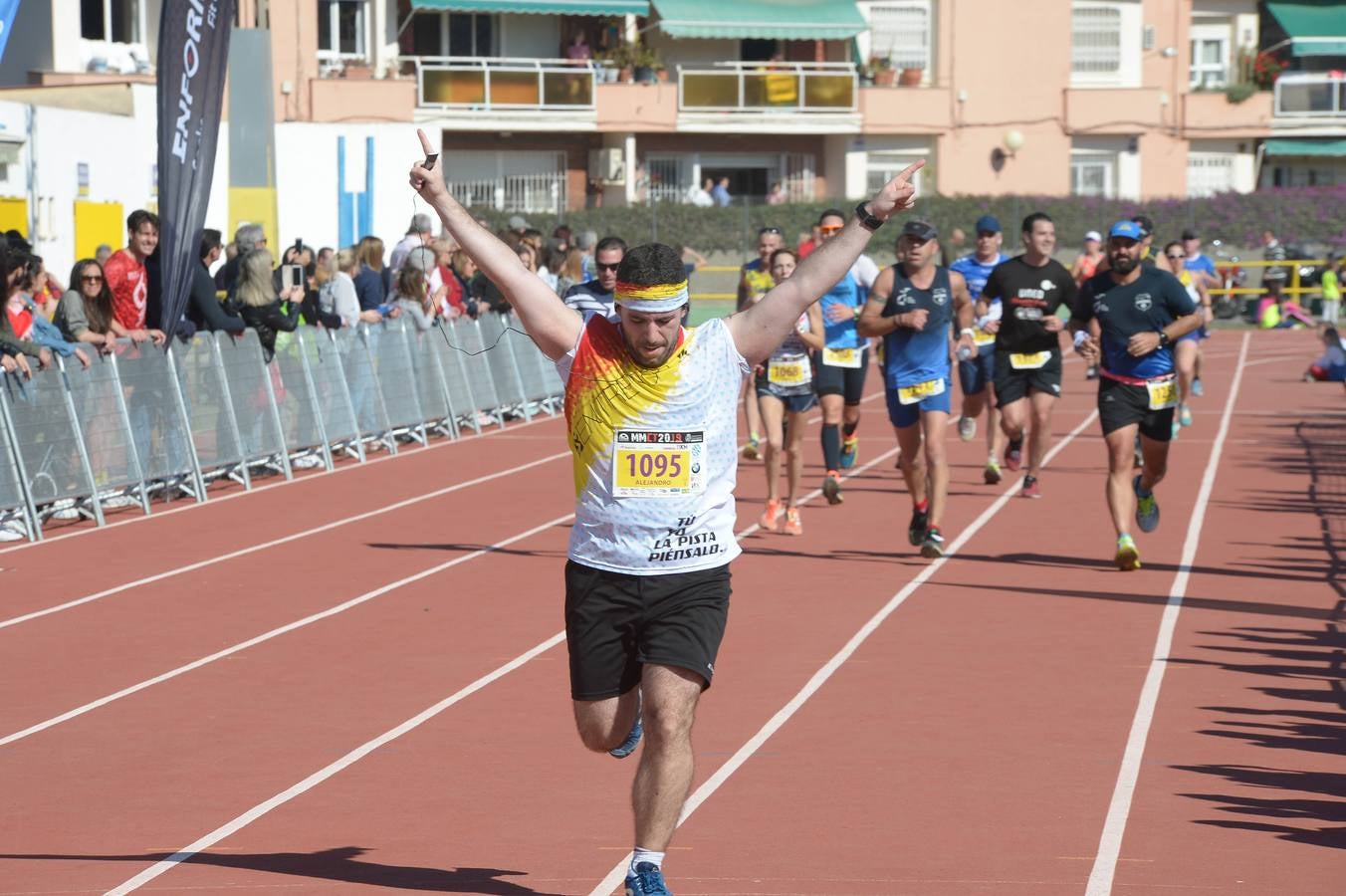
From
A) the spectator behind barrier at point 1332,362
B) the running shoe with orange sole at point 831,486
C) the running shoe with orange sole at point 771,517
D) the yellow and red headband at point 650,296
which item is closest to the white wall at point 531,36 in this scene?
the running shoe with orange sole at point 831,486

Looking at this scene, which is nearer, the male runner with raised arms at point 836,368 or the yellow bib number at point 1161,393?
the yellow bib number at point 1161,393

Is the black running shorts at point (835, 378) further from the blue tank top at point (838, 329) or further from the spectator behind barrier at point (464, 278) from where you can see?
the spectator behind barrier at point (464, 278)

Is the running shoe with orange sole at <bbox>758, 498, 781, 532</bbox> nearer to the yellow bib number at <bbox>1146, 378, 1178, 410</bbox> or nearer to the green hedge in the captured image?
the yellow bib number at <bbox>1146, 378, 1178, 410</bbox>

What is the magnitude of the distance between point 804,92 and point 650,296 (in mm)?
47669

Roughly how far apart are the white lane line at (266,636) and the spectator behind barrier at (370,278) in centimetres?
663

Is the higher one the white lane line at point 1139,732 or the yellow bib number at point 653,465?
the yellow bib number at point 653,465

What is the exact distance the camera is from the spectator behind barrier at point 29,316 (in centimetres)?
1518

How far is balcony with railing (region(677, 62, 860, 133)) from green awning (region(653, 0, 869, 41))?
2.58 ft

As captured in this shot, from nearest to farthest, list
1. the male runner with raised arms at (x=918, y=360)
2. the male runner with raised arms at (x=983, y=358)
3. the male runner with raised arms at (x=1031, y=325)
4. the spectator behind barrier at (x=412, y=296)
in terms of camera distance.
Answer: the male runner with raised arms at (x=918, y=360) < the male runner with raised arms at (x=1031, y=325) < the male runner with raised arms at (x=983, y=358) < the spectator behind barrier at (x=412, y=296)

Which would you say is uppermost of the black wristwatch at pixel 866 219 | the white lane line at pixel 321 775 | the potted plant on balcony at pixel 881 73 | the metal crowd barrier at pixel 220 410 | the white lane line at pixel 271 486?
the potted plant on balcony at pixel 881 73

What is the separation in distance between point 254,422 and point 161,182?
308cm

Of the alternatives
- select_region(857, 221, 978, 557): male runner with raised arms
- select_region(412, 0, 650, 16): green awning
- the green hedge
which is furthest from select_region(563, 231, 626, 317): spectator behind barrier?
select_region(412, 0, 650, 16): green awning

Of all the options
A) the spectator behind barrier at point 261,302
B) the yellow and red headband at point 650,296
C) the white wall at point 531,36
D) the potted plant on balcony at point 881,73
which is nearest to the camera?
the yellow and red headband at point 650,296

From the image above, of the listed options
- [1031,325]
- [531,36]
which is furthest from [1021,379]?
A: [531,36]
